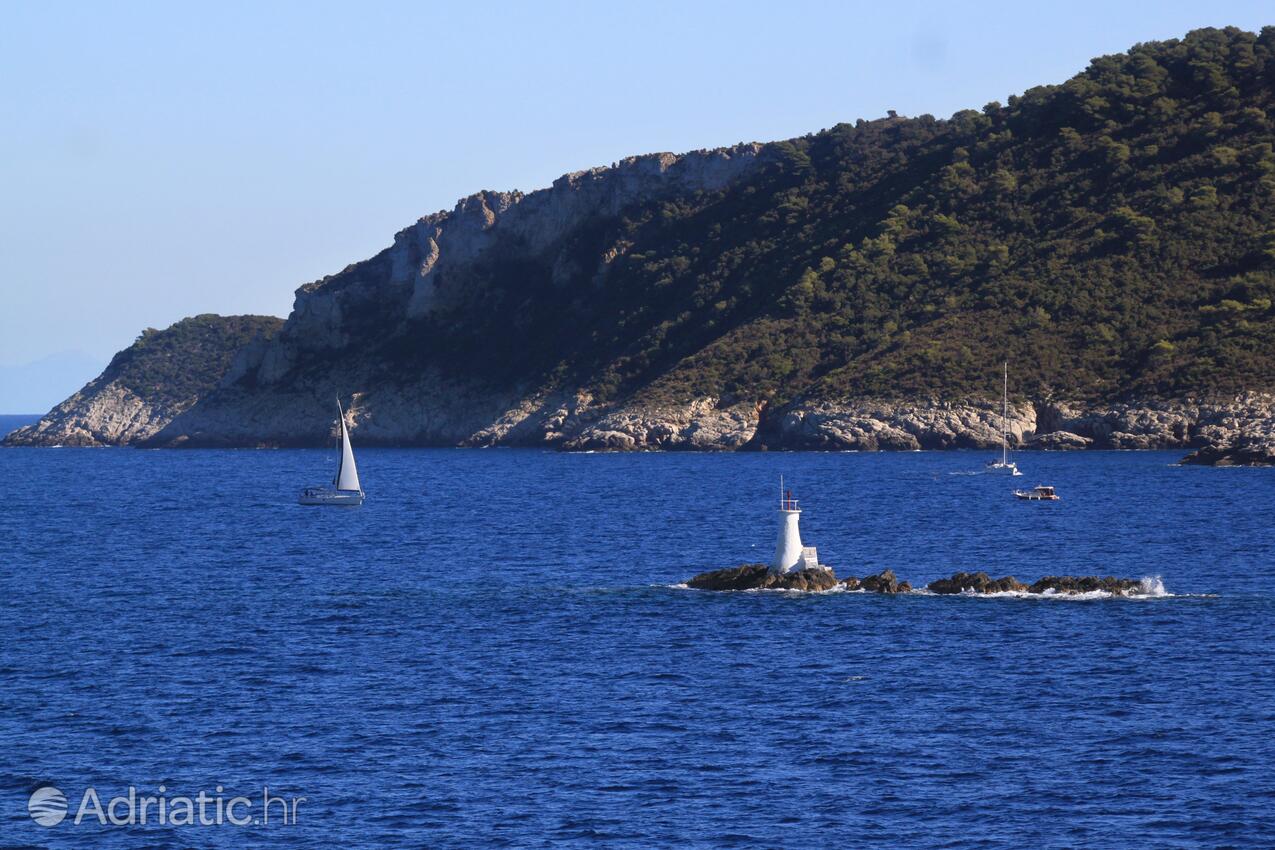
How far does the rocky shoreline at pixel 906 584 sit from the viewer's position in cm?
4669

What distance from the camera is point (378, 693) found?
113 ft

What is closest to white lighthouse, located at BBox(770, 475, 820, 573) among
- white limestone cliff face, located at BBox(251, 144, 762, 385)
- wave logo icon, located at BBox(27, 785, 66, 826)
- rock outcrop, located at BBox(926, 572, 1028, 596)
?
rock outcrop, located at BBox(926, 572, 1028, 596)

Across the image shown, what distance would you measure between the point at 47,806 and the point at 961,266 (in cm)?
12793

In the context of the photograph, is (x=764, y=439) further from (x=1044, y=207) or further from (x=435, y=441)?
(x=435, y=441)

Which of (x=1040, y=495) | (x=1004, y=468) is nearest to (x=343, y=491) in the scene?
(x=1040, y=495)

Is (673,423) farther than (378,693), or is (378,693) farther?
(673,423)

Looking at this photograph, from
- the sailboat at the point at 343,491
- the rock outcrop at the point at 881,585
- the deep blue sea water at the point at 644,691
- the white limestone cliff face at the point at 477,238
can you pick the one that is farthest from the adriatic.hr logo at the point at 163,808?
the white limestone cliff face at the point at 477,238

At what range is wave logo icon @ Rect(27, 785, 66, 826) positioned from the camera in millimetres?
25562

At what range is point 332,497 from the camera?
9194cm

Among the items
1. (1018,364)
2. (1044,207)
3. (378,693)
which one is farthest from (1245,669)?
(1044,207)

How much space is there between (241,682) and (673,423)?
368 feet

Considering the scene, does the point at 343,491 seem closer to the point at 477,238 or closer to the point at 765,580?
the point at 765,580

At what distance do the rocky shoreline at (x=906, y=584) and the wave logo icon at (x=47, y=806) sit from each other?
81.5 ft

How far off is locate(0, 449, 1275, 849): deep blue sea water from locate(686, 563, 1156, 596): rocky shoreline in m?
0.93
